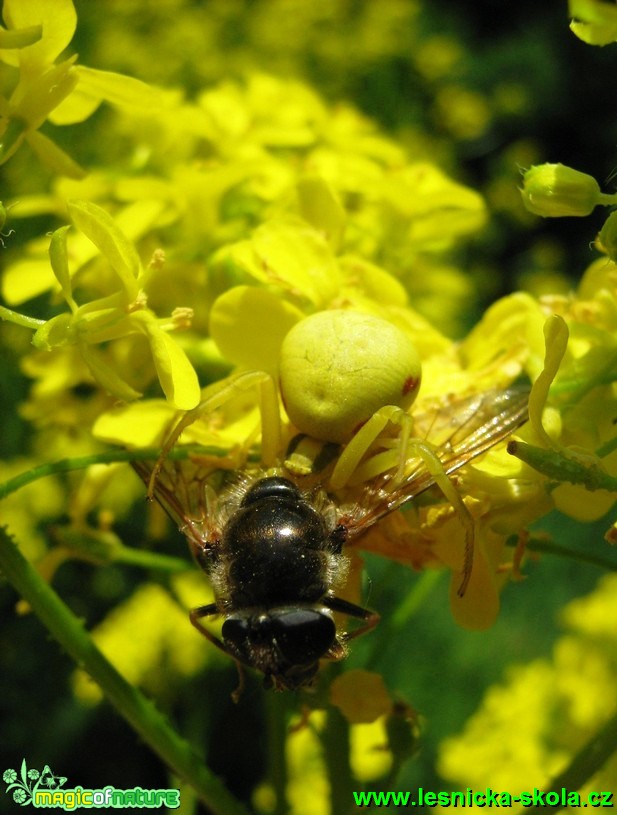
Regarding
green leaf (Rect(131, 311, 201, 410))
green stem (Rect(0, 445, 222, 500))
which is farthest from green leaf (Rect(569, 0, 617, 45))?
green stem (Rect(0, 445, 222, 500))

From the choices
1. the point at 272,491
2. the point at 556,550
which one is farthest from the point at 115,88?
the point at 556,550

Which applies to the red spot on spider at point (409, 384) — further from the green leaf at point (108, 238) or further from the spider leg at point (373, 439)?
the green leaf at point (108, 238)

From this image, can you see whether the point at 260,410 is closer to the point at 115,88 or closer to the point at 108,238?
the point at 108,238

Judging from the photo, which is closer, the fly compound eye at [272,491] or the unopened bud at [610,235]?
the unopened bud at [610,235]

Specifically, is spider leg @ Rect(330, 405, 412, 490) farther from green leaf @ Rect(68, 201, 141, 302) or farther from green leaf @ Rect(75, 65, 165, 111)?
green leaf @ Rect(75, 65, 165, 111)

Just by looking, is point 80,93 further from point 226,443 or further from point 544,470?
point 544,470

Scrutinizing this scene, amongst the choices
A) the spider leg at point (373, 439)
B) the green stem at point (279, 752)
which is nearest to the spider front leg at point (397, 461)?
the spider leg at point (373, 439)
